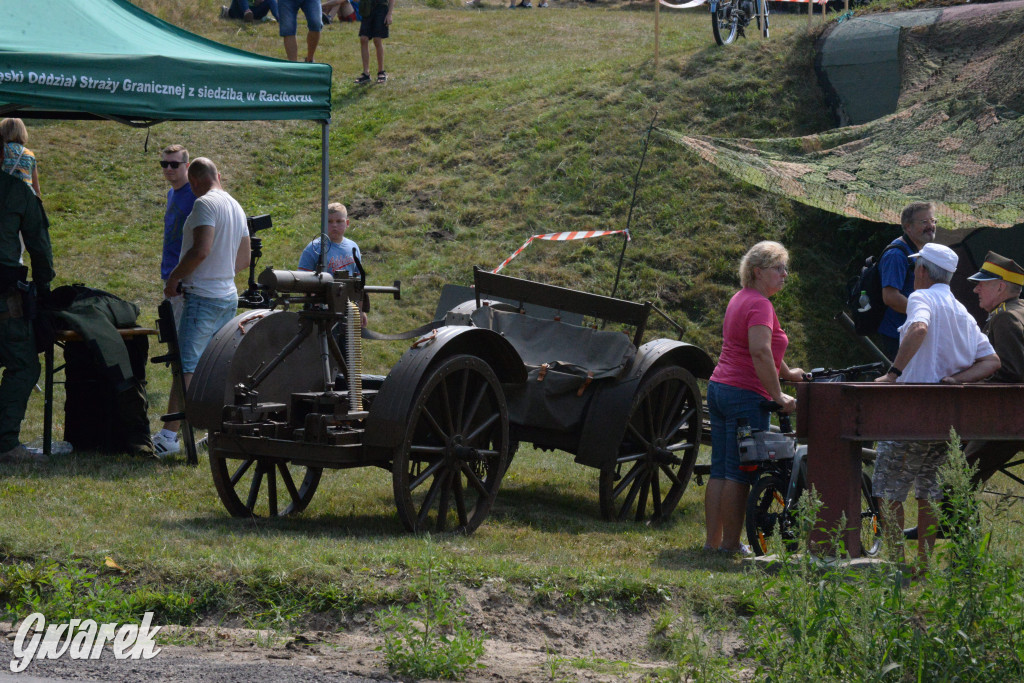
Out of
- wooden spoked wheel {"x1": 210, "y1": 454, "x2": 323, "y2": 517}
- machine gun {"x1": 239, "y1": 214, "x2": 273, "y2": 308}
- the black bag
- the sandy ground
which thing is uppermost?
machine gun {"x1": 239, "y1": 214, "x2": 273, "y2": 308}

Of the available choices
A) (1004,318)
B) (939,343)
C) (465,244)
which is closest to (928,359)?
(939,343)

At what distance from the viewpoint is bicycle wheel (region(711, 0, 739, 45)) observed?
19.7 m

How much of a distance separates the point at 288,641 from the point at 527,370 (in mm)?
2926

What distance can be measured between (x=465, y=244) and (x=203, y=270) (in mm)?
7652

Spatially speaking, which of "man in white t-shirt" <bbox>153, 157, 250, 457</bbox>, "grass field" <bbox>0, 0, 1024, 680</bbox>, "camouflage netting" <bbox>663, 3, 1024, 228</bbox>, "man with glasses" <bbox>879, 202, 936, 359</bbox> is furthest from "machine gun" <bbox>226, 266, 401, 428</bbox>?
"camouflage netting" <bbox>663, 3, 1024, 228</bbox>

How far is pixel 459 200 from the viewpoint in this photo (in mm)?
16422

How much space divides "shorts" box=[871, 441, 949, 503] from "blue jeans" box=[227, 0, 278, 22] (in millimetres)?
22106

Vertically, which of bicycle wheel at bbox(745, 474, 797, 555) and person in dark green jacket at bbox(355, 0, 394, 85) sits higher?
person in dark green jacket at bbox(355, 0, 394, 85)

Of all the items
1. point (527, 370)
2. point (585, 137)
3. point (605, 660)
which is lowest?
point (605, 660)

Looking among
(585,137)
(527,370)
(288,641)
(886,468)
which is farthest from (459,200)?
(288,641)

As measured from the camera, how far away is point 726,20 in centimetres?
1998

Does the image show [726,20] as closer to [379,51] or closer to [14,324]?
[379,51]

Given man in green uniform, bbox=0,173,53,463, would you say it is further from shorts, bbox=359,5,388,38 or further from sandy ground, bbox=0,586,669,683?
shorts, bbox=359,5,388,38

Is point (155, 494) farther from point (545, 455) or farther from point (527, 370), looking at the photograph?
point (545, 455)
